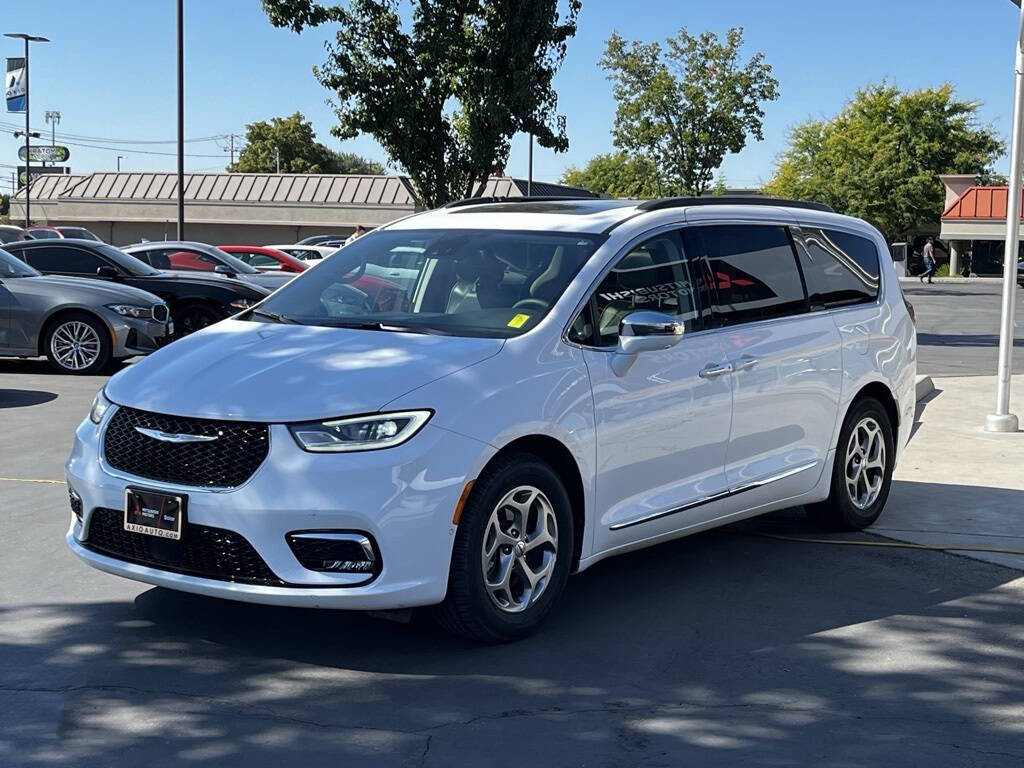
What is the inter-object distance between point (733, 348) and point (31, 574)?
11.4 ft

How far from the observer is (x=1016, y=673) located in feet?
16.8

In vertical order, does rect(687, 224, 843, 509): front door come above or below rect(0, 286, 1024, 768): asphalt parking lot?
above

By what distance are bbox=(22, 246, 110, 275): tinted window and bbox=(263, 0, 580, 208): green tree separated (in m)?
7.20

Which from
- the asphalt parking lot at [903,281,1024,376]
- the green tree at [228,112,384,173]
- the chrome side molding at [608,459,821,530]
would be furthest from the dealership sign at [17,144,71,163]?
the chrome side molding at [608,459,821,530]

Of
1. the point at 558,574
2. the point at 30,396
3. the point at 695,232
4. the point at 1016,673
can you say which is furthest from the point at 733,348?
the point at 30,396

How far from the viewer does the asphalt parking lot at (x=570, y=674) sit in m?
4.25

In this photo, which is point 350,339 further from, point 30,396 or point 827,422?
point 30,396

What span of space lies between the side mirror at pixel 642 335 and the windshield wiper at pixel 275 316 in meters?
1.44

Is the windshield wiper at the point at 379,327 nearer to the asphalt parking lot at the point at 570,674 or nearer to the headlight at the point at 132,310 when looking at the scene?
the asphalt parking lot at the point at 570,674

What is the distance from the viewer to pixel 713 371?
6.16 m

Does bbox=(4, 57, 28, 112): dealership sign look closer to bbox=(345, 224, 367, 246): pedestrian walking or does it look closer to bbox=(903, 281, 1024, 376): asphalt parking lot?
bbox=(345, 224, 367, 246): pedestrian walking

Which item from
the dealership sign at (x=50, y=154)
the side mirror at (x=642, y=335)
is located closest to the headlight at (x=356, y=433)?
the side mirror at (x=642, y=335)

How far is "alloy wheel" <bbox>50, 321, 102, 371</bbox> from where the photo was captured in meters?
14.8

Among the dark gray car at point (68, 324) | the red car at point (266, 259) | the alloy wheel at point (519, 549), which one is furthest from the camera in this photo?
the red car at point (266, 259)
